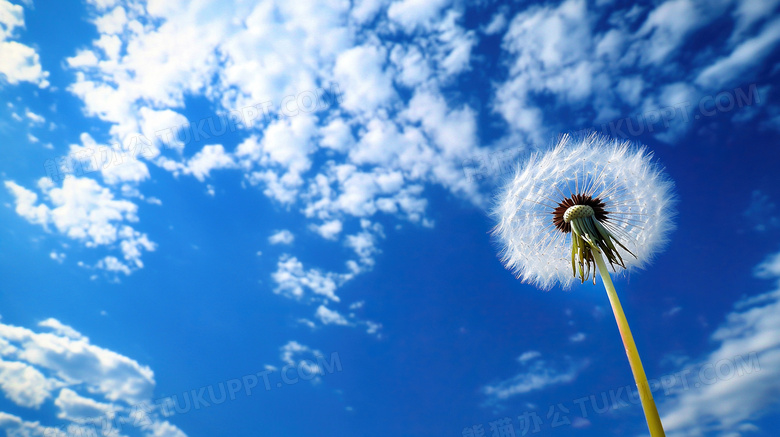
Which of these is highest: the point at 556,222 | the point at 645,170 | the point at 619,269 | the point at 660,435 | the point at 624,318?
the point at 645,170

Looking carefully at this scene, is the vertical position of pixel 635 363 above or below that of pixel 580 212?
below

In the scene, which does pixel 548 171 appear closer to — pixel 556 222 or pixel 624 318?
pixel 556 222

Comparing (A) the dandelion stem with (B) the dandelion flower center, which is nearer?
(A) the dandelion stem

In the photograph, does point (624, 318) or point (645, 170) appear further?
point (645, 170)

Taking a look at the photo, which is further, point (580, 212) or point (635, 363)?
point (580, 212)

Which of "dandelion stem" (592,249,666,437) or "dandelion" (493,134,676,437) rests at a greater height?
"dandelion" (493,134,676,437)

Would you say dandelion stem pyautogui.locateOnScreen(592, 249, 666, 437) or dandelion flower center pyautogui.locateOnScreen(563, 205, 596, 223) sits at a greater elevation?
dandelion flower center pyautogui.locateOnScreen(563, 205, 596, 223)

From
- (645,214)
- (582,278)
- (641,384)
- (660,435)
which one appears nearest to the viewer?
(660,435)

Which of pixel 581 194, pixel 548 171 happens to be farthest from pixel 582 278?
pixel 548 171
